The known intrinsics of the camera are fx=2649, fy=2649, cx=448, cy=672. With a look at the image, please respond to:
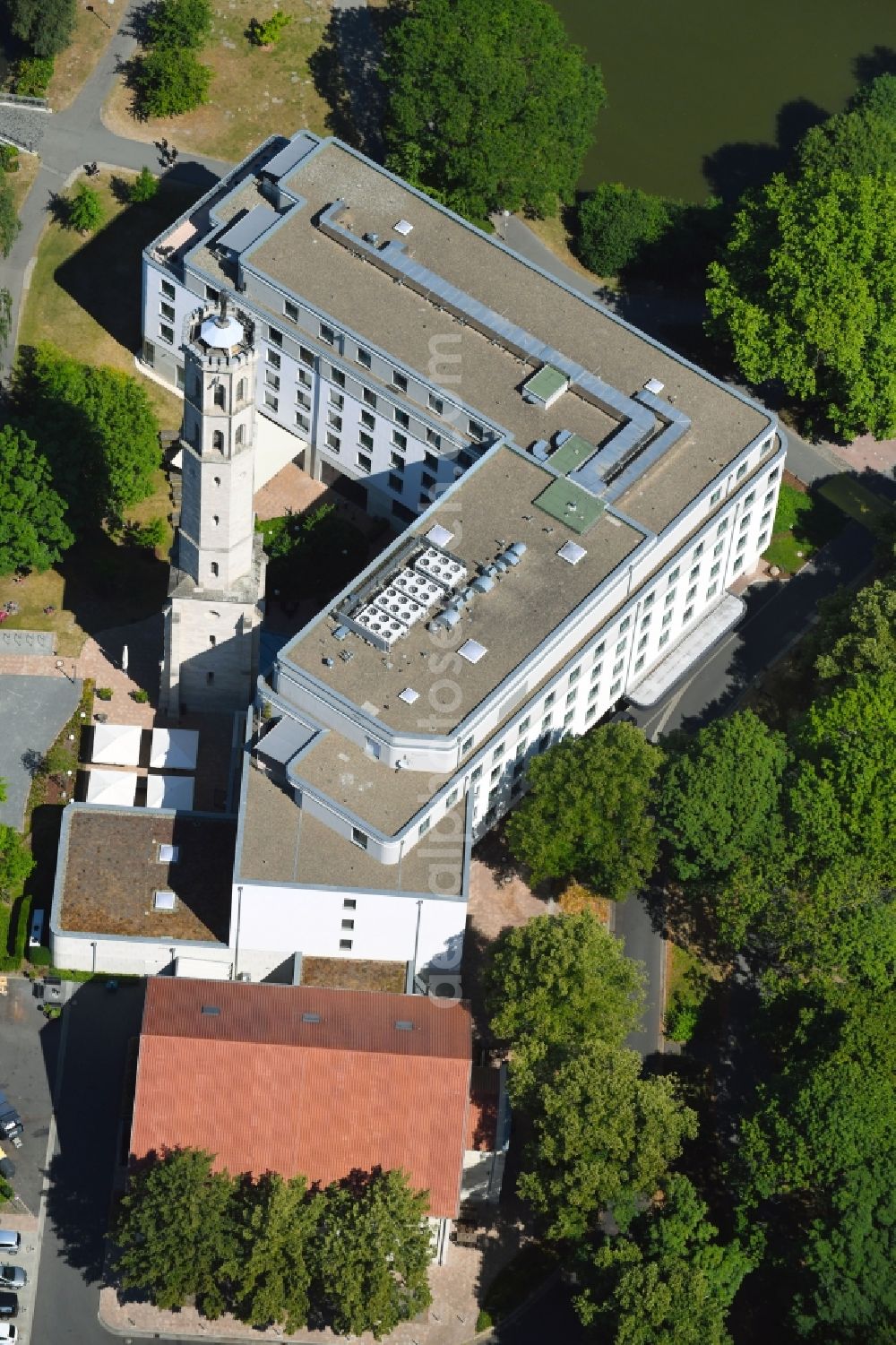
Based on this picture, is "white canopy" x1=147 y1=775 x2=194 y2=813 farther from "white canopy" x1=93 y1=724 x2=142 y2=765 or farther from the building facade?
the building facade

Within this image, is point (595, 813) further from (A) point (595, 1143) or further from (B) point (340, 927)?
(A) point (595, 1143)

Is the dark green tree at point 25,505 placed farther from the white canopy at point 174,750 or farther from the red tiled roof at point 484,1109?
the red tiled roof at point 484,1109

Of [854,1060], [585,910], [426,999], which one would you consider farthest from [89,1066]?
[854,1060]

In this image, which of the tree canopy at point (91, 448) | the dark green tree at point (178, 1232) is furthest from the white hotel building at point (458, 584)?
the dark green tree at point (178, 1232)

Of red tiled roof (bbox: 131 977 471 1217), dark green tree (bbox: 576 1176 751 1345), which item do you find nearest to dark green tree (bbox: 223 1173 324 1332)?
red tiled roof (bbox: 131 977 471 1217)

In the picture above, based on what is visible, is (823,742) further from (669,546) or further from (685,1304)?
(685,1304)

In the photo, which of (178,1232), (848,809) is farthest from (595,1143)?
(848,809)

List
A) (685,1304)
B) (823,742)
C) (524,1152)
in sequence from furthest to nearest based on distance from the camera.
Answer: (823,742) < (524,1152) < (685,1304)
